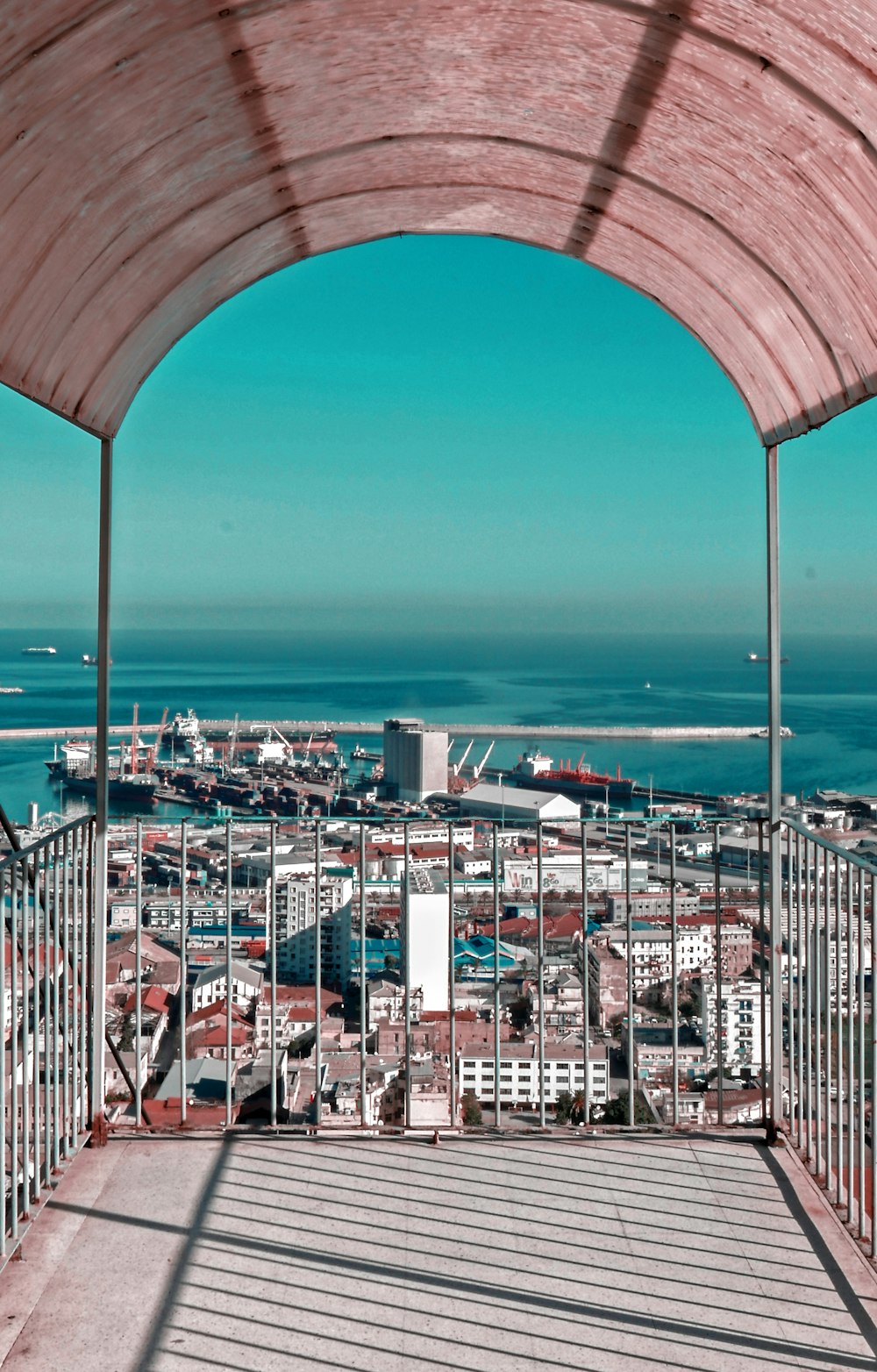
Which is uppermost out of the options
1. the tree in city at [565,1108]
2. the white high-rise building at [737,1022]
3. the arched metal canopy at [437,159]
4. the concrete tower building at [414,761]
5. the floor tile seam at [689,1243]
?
the arched metal canopy at [437,159]

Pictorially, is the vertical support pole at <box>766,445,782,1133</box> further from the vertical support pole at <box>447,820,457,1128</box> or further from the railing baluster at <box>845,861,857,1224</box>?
the vertical support pole at <box>447,820,457,1128</box>

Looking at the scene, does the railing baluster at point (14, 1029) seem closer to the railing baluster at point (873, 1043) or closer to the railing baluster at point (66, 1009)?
the railing baluster at point (66, 1009)

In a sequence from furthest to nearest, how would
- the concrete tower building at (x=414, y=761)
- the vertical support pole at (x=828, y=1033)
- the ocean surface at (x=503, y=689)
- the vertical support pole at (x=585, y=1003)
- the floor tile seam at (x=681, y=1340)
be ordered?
the concrete tower building at (x=414, y=761)
the ocean surface at (x=503, y=689)
the vertical support pole at (x=585, y=1003)
the vertical support pole at (x=828, y=1033)
the floor tile seam at (x=681, y=1340)

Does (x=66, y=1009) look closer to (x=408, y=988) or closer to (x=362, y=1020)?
(x=362, y=1020)

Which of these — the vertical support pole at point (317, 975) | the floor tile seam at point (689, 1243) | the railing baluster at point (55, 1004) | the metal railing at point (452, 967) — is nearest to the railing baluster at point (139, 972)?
the metal railing at point (452, 967)

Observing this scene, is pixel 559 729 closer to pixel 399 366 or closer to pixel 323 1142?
pixel 323 1142

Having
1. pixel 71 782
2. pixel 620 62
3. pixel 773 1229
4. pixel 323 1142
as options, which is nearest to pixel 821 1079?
pixel 773 1229

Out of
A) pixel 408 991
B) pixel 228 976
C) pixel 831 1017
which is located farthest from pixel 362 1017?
pixel 831 1017
